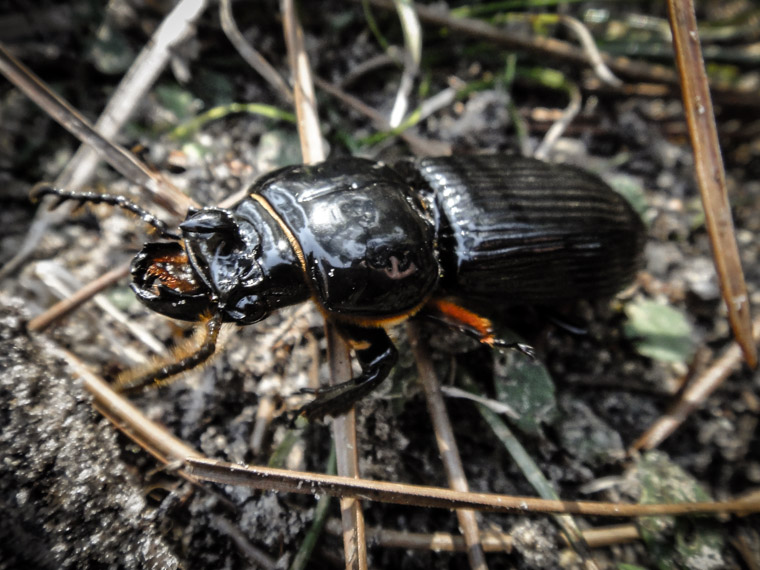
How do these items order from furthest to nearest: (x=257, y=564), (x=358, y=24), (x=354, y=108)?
(x=358, y=24)
(x=354, y=108)
(x=257, y=564)

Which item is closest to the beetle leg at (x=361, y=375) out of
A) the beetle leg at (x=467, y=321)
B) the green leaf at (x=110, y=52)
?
the beetle leg at (x=467, y=321)

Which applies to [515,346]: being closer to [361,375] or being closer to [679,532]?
[361,375]

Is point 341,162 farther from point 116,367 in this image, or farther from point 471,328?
point 116,367

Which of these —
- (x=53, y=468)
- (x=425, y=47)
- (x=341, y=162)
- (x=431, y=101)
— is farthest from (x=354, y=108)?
(x=53, y=468)

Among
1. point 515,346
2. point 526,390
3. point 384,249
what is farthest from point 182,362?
point 526,390

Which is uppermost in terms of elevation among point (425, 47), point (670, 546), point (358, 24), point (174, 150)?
point (358, 24)

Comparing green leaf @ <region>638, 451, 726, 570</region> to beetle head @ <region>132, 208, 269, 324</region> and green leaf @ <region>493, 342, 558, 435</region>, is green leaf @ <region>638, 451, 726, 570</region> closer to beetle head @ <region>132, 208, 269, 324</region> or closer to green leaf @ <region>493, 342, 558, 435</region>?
green leaf @ <region>493, 342, 558, 435</region>

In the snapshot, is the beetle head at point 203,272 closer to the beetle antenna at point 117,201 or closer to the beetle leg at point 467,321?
the beetle antenna at point 117,201
